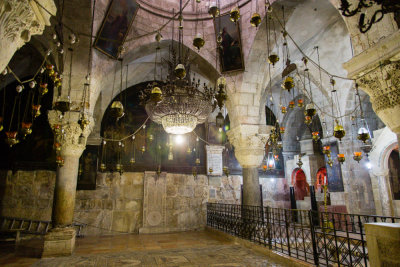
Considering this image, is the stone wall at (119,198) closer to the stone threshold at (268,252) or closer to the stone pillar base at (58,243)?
the stone threshold at (268,252)

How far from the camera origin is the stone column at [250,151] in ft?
25.5

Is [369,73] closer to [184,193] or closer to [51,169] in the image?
[184,193]

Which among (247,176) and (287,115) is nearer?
(247,176)

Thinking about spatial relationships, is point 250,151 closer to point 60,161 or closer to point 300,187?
point 60,161

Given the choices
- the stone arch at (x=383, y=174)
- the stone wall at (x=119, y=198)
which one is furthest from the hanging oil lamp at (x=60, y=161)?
the stone arch at (x=383, y=174)

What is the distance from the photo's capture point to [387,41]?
318 centimetres

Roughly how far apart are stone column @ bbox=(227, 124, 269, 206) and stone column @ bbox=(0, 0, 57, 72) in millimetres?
6055

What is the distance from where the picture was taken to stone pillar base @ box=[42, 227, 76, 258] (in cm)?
541

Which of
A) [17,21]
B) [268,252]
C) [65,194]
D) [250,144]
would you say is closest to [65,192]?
[65,194]

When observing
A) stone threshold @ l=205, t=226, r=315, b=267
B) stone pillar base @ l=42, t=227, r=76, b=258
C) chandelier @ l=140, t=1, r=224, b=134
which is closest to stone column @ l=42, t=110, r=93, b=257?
stone pillar base @ l=42, t=227, r=76, b=258

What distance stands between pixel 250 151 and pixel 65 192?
5.27 meters

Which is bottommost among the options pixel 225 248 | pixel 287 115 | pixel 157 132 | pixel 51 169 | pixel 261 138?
pixel 225 248

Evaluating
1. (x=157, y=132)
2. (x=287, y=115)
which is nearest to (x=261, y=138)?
(x=157, y=132)

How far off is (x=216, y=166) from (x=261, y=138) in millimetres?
3380
